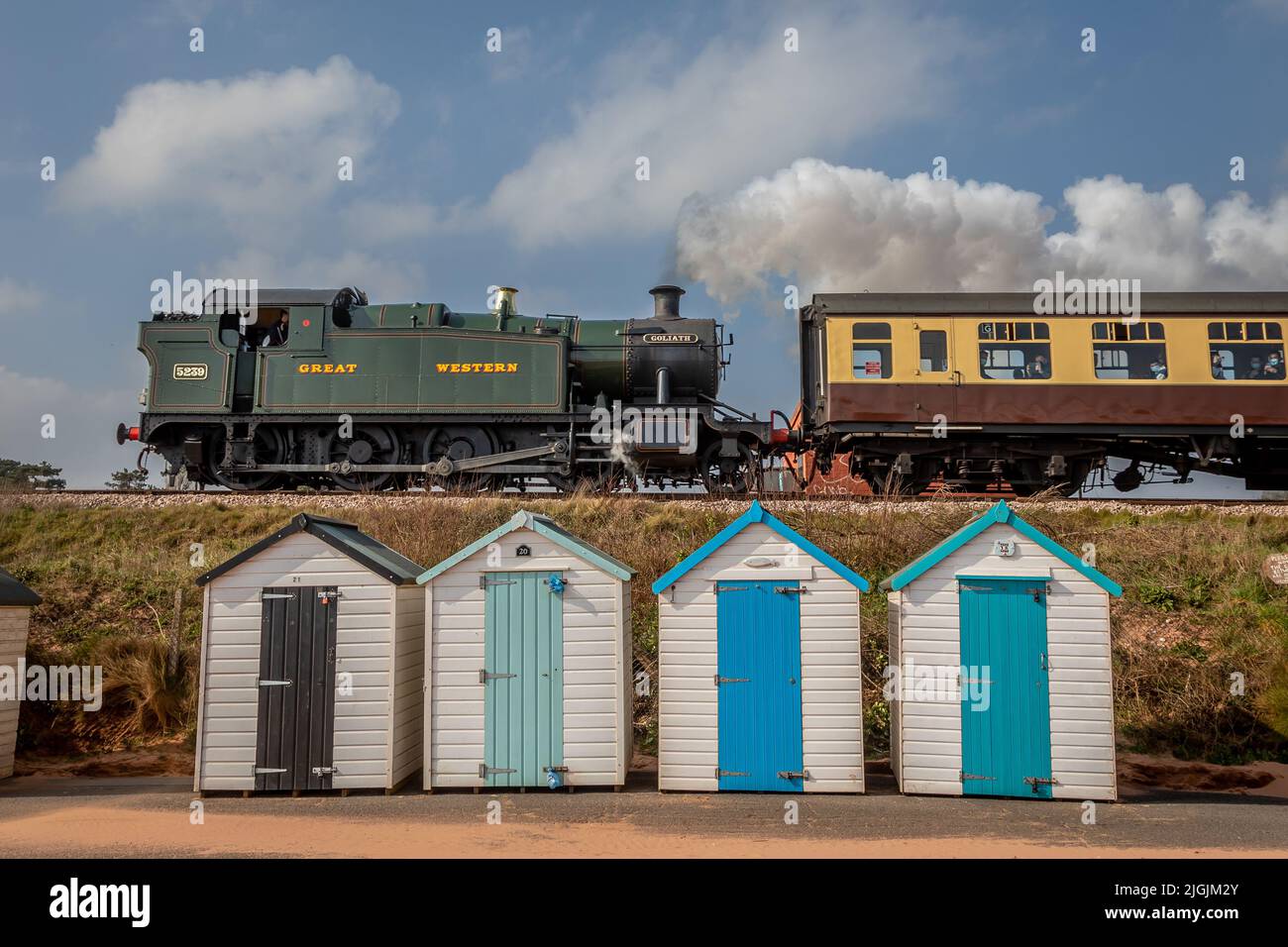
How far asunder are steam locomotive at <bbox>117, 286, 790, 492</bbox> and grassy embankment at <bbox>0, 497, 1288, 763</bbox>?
1.95 meters

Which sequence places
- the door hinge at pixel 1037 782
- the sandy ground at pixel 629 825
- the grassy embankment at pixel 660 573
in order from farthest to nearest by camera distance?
1. the grassy embankment at pixel 660 573
2. the door hinge at pixel 1037 782
3. the sandy ground at pixel 629 825

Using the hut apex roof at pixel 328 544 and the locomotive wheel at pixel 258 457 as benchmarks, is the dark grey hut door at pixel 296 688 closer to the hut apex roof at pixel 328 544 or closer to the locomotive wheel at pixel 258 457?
the hut apex roof at pixel 328 544

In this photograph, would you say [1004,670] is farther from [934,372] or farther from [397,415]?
[397,415]

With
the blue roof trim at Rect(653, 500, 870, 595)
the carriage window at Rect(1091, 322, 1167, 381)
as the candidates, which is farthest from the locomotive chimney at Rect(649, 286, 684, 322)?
the blue roof trim at Rect(653, 500, 870, 595)

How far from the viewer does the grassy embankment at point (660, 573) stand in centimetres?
1129

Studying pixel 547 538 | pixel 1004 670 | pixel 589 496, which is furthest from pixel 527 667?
pixel 589 496

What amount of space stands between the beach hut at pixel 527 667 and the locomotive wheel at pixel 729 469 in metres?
9.19

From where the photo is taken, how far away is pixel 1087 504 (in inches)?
622

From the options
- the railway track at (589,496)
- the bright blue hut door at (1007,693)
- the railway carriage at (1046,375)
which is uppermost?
the railway carriage at (1046,375)

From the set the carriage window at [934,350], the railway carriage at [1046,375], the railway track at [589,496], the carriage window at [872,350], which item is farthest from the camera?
the carriage window at [872,350]

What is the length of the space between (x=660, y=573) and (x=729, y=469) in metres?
4.65

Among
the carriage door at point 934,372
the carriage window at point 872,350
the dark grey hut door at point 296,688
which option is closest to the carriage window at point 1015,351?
the carriage door at point 934,372

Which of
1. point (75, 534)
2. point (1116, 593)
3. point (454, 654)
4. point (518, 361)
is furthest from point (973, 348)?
point (75, 534)
